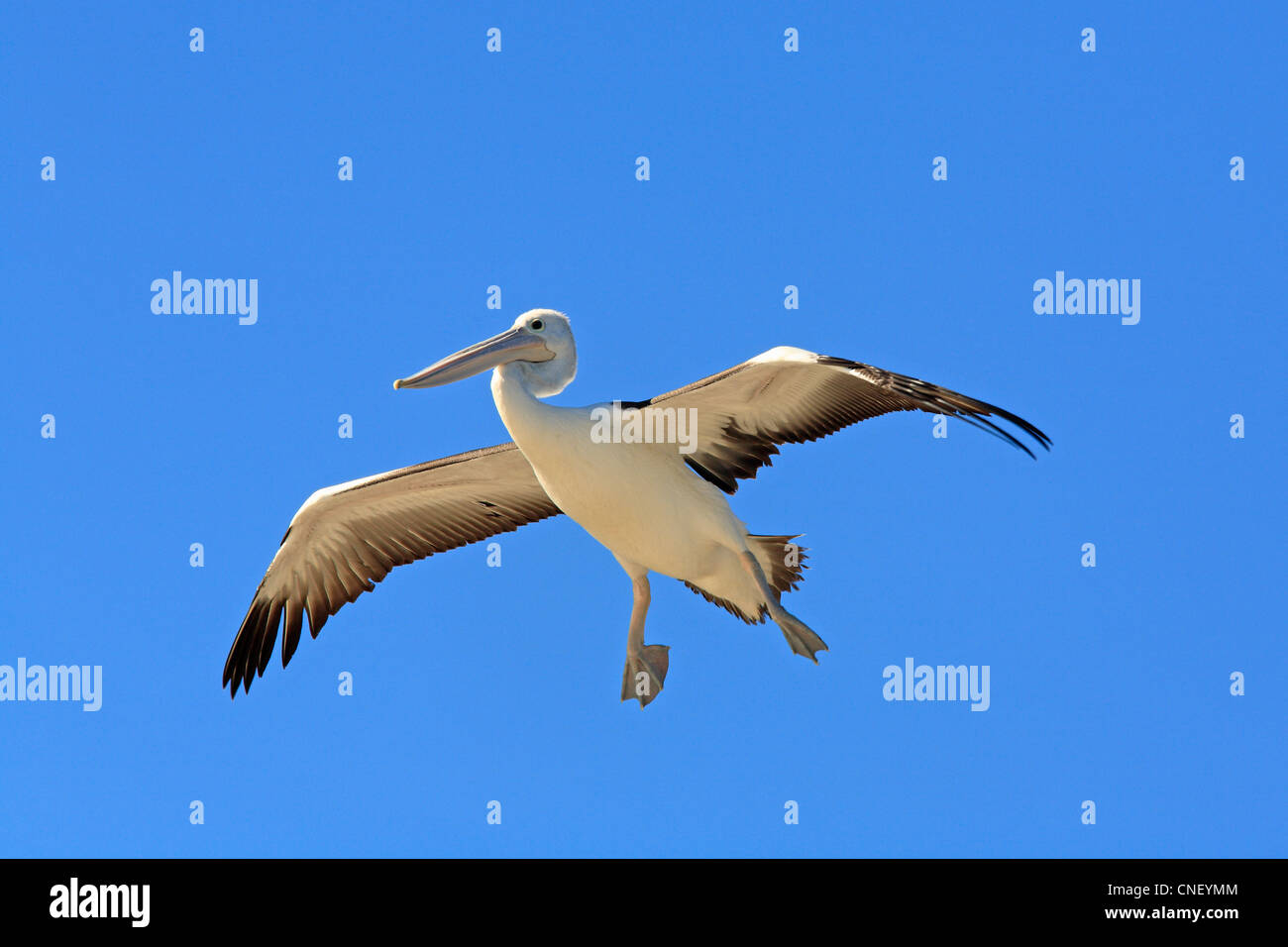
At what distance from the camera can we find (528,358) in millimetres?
10875

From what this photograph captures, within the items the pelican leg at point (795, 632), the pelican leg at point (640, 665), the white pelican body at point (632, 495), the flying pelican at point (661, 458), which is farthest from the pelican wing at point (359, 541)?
the pelican leg at point (795, 632)

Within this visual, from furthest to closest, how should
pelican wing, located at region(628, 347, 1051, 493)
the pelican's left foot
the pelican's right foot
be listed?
the pelican's left foot
the pelican's right foot
pelican wing, located at region(628, 347, 1051, 493)

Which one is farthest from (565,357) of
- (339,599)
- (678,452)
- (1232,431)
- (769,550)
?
(1232,431)

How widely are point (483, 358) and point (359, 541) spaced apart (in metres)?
2.94

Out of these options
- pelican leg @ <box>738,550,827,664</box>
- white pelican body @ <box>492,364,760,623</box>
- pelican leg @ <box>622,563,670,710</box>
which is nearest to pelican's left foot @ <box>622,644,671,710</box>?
pelican leg @ <box>622,563,670,710</box>

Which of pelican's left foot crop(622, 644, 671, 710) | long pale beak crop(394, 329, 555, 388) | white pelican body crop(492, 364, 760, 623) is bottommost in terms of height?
pelican's left foot crop(622, 644, 671, 710)

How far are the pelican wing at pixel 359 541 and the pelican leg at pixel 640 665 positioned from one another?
61.0 inches

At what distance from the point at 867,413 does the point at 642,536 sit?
74.6 inches

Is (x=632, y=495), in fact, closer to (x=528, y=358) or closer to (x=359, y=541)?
(x=528, y=358)

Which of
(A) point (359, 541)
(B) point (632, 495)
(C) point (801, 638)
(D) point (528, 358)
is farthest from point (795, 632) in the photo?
(A) point (359, 541)

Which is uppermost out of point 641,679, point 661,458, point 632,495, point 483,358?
point 483,358

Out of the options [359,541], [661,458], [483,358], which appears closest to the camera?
[483,358]

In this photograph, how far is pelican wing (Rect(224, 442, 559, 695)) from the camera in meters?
12.8

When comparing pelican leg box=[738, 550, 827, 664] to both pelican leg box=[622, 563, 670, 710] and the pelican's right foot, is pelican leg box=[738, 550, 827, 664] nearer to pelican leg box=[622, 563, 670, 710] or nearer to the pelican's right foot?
the pelican's right foot
